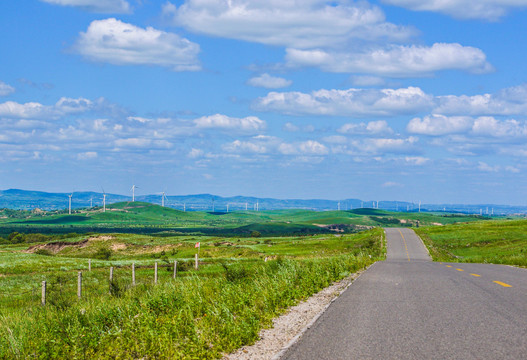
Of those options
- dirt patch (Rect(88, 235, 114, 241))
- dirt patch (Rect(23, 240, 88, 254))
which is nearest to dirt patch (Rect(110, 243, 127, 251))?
dirt patch (Rect(23, 240, 88, 254))

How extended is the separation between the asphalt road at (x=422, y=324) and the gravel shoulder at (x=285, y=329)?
13.4 inches

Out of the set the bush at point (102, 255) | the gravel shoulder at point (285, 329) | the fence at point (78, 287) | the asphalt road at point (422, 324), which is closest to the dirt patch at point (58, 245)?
the bush at point (102, 255)

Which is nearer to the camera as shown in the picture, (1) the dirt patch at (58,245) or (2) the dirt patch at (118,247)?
(1) the dirt patch at (58,245)

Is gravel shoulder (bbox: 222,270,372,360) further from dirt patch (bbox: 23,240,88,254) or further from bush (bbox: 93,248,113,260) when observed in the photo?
dirt patch (bbox: 23,240,88,254)

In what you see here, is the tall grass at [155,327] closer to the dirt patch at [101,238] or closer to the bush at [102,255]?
the bush at [102,255]

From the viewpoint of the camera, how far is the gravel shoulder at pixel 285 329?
9992 millimetres

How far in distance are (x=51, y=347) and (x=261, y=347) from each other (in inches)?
150

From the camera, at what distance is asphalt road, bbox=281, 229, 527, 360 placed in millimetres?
9398

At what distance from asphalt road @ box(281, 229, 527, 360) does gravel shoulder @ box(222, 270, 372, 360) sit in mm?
339

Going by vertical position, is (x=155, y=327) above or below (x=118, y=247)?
above

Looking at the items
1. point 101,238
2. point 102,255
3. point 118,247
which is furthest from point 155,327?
point 101,238

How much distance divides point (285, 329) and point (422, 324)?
9.58ft

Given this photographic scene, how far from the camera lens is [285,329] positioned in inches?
481

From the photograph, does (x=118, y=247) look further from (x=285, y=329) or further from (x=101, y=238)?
(x=285, y=329)
